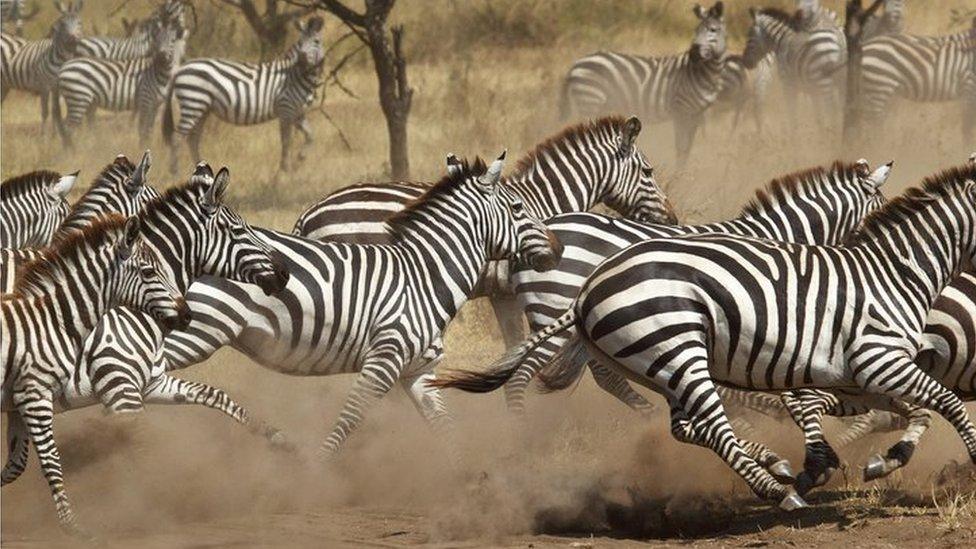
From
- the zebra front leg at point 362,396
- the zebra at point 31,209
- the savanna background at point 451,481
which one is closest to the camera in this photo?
the savanna background at point 451,481

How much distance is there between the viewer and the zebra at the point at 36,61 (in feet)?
71.4

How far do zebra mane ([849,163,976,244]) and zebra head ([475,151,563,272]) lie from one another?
2.08 m

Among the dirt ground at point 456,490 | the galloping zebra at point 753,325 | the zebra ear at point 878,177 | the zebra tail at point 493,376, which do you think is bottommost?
the dirt ground at point 456,490

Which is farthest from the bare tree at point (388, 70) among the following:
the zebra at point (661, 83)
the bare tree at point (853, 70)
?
the bare tree at point (853, 70)

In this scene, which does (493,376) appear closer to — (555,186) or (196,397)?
(196,397)

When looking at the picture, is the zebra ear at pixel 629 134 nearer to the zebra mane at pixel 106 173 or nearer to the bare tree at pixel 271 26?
the zebra mane at pixel 106 173

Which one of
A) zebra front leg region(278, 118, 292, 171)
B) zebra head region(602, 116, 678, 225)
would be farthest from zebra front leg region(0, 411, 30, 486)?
zebra front leg region(278, 118, 292, 171)

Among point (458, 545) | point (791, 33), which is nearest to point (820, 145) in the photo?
point (791, 33)

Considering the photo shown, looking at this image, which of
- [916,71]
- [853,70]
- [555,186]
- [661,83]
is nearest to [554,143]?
[555,186]

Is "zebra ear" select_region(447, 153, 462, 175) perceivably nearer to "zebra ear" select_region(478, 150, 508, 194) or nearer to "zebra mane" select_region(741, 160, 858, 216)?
"zebra ear" select_region(478, 150, 508, 194)

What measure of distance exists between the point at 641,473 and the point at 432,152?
11.1m

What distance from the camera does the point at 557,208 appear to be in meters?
10.6

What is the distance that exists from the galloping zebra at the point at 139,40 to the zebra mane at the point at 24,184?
36.5ft

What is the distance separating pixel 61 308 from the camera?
24.4ft
